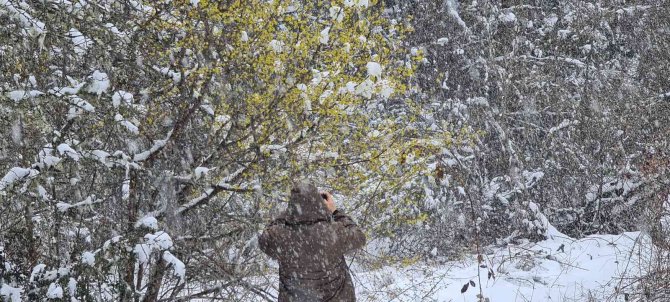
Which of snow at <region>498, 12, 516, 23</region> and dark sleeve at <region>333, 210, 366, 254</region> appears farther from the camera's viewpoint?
snow at <region>498, 12, 516, 23</region>

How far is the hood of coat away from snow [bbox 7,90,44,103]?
5.84 feet

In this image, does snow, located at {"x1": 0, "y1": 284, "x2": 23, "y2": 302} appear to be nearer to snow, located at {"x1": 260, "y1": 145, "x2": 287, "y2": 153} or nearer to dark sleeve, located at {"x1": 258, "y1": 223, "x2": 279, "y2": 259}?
dark sleeve, located at {"x1": 258, "y1": 223, "x2": 279, "y2": 259}

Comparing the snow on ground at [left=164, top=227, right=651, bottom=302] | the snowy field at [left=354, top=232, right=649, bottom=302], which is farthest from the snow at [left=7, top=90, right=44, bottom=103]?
the snowy field at [left=354, top=232, right=649, bottom=302]

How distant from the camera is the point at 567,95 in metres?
14.2

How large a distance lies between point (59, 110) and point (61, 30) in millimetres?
687

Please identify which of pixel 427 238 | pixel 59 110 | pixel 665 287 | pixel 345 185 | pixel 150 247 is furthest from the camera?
pixel 427 238

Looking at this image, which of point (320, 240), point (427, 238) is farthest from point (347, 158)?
point (427, 238)

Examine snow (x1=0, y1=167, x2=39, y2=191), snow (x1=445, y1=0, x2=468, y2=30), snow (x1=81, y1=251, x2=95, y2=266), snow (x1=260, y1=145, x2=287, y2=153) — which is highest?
snow (x1=445, y1=0, x2=468, y2=30)

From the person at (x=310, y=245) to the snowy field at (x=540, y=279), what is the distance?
2.42 meters

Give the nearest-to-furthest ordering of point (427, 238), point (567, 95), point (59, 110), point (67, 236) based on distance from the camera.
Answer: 1. point (59, 110)
2. point (67, 236)
3. point (427, 238)
4. point (567, 95)

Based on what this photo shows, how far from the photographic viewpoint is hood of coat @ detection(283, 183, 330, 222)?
4.66 metres

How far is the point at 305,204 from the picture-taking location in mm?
4688

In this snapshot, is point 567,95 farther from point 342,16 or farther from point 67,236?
point 67,236

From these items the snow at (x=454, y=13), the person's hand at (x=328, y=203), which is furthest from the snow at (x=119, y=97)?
the snow at (x=454, y=13)
